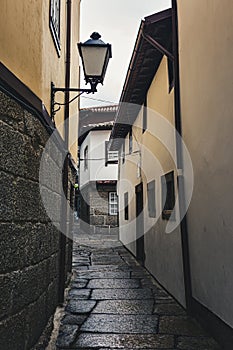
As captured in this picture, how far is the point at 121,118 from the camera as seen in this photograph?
32.3 ft

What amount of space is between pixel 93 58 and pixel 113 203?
15.0 meters

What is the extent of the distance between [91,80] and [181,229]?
7.95 ft

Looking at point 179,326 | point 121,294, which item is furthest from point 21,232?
point 121,294

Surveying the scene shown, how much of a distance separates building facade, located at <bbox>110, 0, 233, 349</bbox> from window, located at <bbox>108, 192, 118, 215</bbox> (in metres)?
10.9

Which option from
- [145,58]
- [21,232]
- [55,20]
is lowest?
[21,232]

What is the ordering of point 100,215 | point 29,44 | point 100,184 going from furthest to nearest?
point 100,184 < point 100,215 < point 29,44

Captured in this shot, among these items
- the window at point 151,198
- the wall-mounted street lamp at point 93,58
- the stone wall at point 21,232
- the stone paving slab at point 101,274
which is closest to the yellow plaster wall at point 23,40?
the stone wall at point 21,232

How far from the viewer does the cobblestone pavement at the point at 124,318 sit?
363cm

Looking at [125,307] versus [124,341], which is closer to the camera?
[124,341]

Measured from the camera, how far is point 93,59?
438 centimetres

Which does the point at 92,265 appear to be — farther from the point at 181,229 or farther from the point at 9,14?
the point at 9,14

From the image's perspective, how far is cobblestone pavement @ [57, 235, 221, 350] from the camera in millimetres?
3631

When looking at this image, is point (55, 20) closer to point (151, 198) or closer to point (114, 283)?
point (151, 198)

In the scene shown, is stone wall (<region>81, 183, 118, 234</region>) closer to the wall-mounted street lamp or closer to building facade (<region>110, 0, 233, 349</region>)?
building facade (<region>110, 0, 233, 349</region>)
